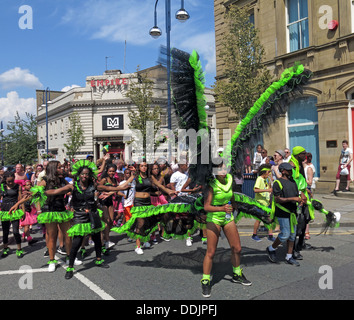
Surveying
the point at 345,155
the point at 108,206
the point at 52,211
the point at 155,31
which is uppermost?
the point at 155,31

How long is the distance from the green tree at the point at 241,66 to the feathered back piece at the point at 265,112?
853 centimetres

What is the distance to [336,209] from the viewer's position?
32.2 ft

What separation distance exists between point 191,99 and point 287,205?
2.61 metres

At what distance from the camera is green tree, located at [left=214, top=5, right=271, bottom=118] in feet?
43.7

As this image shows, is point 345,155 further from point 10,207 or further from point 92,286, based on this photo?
point 10,207

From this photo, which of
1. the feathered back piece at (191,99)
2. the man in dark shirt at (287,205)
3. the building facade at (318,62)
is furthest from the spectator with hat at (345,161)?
the feathered back piece at (191,99)

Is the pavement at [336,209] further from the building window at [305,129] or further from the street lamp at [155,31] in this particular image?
the street lamp at [155,31]

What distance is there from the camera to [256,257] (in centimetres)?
578

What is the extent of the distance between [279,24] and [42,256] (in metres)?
13.8

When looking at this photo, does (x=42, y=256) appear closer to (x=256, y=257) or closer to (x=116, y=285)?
(x=116, y=285)

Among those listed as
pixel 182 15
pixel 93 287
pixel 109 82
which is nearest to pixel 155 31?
pixel 182 15

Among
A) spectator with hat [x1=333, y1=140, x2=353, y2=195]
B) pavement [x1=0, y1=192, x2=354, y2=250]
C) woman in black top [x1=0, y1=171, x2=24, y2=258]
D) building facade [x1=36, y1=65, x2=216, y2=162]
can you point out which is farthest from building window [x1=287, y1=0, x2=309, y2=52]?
building facade [x1=36, y1=65, x2=216, y2=162]

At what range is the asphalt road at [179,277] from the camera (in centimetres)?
420
